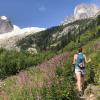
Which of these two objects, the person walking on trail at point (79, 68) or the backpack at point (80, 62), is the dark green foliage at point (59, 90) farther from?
the backpack at point (80, 62)

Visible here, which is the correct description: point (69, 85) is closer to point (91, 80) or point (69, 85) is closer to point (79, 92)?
point (79, 92)

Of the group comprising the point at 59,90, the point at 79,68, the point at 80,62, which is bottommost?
the point at 59,90

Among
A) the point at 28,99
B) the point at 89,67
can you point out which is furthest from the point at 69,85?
the point at 89,67

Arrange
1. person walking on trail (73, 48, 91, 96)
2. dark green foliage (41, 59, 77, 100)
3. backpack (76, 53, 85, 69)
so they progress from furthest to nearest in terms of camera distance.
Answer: backpack (76, 53, 85, 69), person walking on trail (73, 48, 91, 96), dark green foliage (41, 59, 77, 100)

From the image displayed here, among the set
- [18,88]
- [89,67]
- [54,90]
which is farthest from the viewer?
[89,67]

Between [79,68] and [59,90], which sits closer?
[59,90]

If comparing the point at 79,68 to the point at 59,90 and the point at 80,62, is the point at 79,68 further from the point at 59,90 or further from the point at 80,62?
the point at 59,90

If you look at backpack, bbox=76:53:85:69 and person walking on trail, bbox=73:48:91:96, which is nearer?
person walking on trail, bbox=73:48:91:96

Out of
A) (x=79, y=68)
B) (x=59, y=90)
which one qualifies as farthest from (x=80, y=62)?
(x=59, y=90)

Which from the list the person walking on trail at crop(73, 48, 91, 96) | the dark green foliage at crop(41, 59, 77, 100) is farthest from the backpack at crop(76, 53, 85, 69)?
the dark green foliage at crop(41, 59, 77, 100)

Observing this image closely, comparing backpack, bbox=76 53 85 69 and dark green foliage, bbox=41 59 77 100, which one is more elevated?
backpack, bbox=76 53 85 69

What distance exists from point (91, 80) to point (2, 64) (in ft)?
38.6

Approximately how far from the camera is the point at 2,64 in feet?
98.4

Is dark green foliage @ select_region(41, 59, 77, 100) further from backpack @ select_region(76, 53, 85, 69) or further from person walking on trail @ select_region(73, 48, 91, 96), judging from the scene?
→ backpack @ select_region(76, 53, 85, 69)
